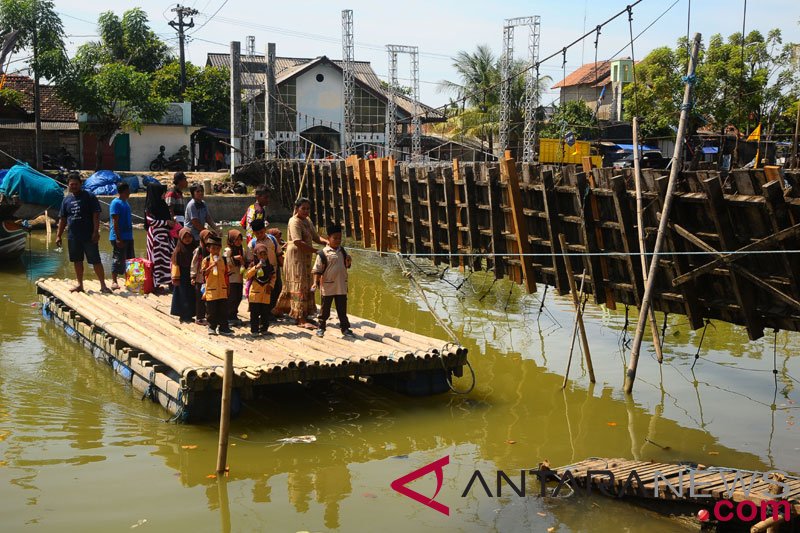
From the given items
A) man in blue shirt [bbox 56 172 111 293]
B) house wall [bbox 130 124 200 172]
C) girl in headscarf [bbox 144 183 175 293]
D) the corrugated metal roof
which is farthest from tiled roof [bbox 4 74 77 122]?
girl in headscarf [bbox 144 183 175 293]

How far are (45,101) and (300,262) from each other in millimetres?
41864

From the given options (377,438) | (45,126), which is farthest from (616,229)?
(45,126)

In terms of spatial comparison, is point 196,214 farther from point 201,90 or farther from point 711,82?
point 201,90

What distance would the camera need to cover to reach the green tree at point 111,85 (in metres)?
42.2

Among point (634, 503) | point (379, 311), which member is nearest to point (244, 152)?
point (379, 311)

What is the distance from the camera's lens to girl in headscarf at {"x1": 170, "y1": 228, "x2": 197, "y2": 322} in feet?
37.8

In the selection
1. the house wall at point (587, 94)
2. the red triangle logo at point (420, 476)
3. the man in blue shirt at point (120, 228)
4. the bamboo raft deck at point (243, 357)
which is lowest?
the red triangle logo at point (420, 476)

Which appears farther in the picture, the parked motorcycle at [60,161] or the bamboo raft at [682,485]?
the parked motorcycle at [60,161]

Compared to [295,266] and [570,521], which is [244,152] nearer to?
[295,266]

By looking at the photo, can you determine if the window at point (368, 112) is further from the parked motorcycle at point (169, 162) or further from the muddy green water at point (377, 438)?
the muddy green water at point (377, 438)

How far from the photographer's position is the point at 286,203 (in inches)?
1353

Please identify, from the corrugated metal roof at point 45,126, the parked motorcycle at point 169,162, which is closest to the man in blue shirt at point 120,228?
the corrugated metal roof at point 45,126

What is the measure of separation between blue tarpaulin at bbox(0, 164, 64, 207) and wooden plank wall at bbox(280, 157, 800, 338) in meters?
10.5

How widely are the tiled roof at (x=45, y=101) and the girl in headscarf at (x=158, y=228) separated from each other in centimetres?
3596
